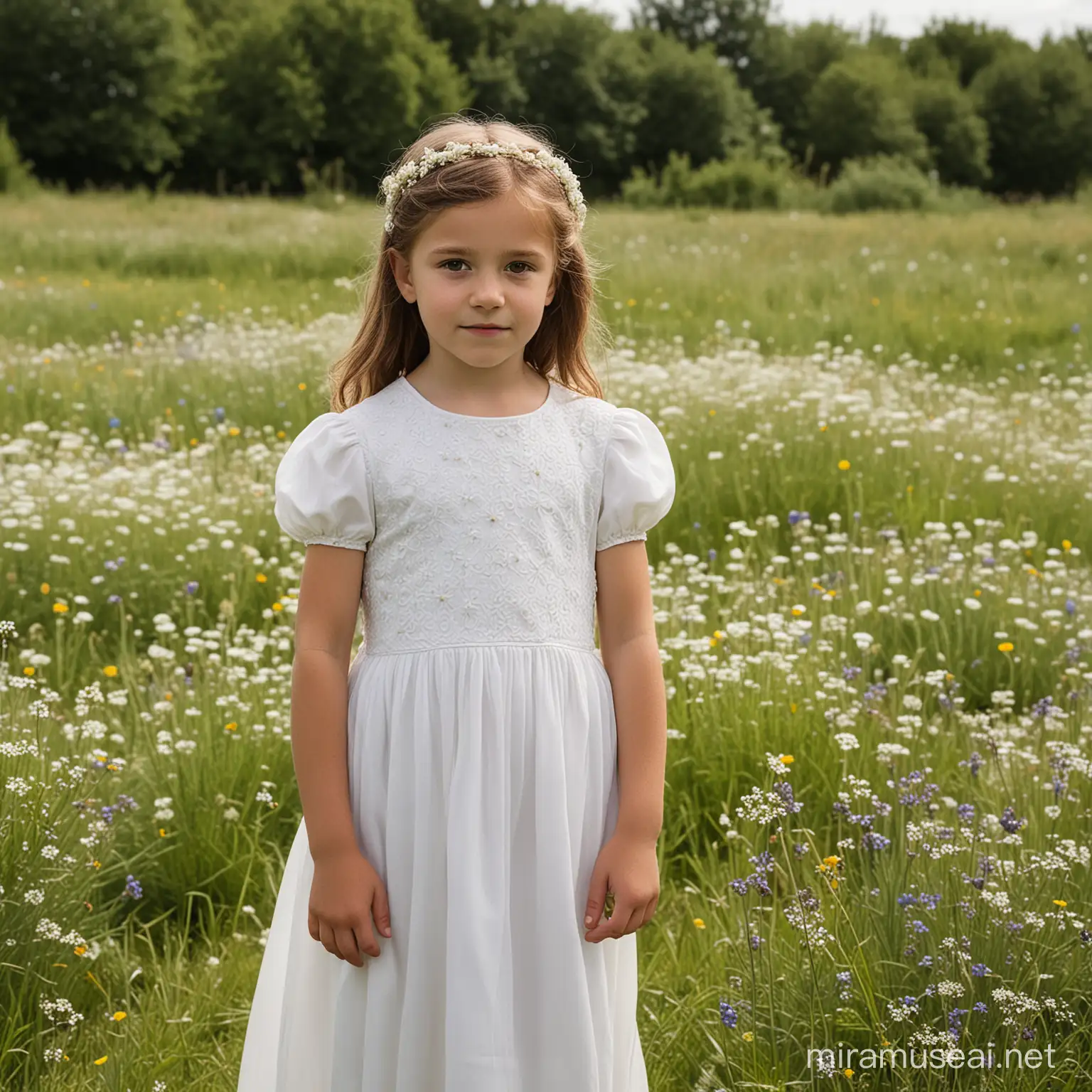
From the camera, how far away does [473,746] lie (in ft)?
6.54

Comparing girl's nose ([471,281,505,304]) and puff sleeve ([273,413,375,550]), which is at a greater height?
girl's nose ([471,281,505,304])

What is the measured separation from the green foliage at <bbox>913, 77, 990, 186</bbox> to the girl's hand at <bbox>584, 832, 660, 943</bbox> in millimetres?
67931

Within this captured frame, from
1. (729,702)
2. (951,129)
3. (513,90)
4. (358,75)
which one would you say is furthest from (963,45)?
(729,702)

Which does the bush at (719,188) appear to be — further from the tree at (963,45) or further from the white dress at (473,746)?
the tree at (963,45)

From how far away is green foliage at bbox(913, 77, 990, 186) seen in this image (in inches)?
2539

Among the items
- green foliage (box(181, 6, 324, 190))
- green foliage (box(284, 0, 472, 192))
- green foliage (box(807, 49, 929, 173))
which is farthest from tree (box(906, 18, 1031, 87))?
green foliage (box(181, 6, 324, 190))

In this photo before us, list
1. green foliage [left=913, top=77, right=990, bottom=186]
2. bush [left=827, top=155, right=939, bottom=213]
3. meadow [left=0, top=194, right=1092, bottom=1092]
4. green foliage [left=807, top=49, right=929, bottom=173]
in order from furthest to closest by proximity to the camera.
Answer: green foliage [left=913, top=77, right=990, bottom=186] → green foliage [left=807, top=49, right=929, bottom=173] → bush [left=827, top=155, right=939, bottom=213] → meadow [left=0, top=194, right=1092, bottom=1092]

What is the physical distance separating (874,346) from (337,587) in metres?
7.74

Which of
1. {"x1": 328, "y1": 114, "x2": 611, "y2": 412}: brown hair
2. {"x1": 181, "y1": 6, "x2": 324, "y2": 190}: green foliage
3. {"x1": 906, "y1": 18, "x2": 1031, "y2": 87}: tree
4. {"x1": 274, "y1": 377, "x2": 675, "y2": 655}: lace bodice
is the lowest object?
{"x1": 274, "y1": 377, "x2": 675, "y2": 655}: lace bodice

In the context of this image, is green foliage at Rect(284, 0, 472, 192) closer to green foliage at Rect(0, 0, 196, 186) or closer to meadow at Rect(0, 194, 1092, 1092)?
green foliage at Rect(0, 0, 196, 186)

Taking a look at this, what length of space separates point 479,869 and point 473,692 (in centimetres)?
27

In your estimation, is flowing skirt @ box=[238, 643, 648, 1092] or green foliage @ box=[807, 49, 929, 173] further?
green foliage @ box=[807, 49, 929, 173]

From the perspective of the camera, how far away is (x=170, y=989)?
2994mm

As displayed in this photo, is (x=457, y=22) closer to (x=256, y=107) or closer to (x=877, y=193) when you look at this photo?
(x=256, y=107)
